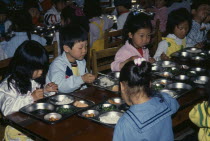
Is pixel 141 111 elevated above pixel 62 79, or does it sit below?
above

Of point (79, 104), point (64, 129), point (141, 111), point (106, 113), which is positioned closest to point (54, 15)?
point (79, 104)

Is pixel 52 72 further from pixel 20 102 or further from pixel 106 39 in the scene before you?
pixel 106 39

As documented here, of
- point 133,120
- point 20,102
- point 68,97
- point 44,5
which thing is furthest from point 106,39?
point 44,5

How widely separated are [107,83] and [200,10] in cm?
315

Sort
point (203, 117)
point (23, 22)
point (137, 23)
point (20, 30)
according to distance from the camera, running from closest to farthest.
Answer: point (203, 117)
point (137, 23)
point (23, 22)
point (20, 30)

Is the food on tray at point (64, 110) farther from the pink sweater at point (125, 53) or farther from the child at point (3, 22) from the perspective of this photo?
the child at point (3, 22)

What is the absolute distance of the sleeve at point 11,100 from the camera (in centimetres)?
238

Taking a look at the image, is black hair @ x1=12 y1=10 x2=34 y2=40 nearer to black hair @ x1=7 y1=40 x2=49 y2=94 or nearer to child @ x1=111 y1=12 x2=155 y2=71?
child @ x1=111 y1=12 x2=155 y2=71

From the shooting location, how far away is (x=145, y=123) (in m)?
1.75

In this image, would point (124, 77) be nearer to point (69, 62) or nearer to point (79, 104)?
point (79, 104)

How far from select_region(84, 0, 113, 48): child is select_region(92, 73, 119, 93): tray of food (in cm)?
218

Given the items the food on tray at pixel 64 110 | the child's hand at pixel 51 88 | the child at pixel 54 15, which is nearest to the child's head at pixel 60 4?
the child at pixel 54 15

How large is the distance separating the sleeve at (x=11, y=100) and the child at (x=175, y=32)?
2121 mm

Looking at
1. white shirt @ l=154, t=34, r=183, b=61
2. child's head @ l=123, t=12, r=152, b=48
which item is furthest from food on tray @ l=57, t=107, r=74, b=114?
white shirt @ l=154, t=34, r=183, b=61
